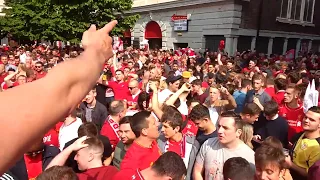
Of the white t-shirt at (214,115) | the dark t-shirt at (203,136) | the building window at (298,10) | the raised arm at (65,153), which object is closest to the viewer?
the raised arm at (65,153)

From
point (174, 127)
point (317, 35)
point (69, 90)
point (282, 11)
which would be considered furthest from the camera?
point (317, 35)

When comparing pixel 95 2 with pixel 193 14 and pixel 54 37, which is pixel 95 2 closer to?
pixel 54 37

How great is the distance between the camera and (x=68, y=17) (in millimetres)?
24672

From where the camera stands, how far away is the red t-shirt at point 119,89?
7.21 m

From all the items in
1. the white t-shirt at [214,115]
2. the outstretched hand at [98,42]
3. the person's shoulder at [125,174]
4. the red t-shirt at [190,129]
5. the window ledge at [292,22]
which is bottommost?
the red t-shirt at [190,129]

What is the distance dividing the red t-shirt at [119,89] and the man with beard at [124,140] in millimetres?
3158

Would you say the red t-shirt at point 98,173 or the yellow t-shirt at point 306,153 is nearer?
the red t-shirt at point 98,173

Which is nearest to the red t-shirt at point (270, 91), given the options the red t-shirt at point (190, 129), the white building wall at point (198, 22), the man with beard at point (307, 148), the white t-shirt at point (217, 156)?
the man with beard at point (307, 148)

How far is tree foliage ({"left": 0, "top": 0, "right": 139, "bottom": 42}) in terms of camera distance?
79.3 feet

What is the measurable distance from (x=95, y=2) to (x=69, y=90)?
24.2m

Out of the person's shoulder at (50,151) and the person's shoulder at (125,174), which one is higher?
the person's shoulder at (125,174)

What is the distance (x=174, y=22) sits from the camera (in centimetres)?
2883

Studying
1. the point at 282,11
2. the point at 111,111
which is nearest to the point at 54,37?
the point at 282,11

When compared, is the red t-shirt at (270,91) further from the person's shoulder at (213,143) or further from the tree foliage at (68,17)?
the tree foliage at (68,17)
